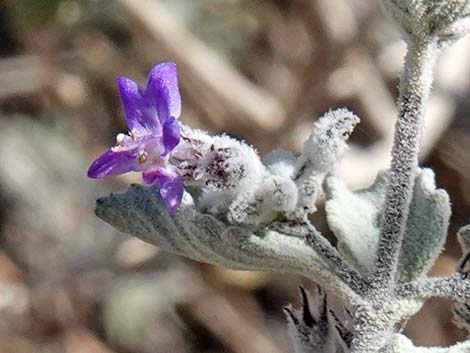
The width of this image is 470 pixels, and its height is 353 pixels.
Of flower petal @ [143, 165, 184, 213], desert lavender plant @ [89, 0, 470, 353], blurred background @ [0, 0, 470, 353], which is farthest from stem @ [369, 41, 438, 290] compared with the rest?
blurred background @ [0, 0, 470, 353]

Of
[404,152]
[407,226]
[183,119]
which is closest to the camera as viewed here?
[404,152]

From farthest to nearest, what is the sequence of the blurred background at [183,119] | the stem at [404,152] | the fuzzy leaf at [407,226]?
1. the blurred background at [183,119]
2. the fuzzy leaf at [407,226]
3. the stem at [404,152]

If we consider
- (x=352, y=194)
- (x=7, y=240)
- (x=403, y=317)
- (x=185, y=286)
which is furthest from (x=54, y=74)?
(x=403, y=317)

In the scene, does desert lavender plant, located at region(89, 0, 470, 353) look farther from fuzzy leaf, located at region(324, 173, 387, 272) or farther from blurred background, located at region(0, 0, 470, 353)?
blurred background, located at region(0, 0, 470, 353)

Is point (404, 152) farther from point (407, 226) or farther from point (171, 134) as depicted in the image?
point (171, 134)

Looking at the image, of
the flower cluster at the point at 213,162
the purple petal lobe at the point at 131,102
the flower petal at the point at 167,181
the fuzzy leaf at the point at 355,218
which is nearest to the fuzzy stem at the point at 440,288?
the fuzzy leaf at the point at 355,218

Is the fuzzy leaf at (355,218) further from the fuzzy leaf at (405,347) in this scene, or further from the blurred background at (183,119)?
the blurred background at (183,119)

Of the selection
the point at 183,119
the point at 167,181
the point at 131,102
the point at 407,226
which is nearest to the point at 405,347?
the point at 407,226

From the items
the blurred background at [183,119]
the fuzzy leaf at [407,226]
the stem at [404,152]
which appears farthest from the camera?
the blurred background at [183,119]
